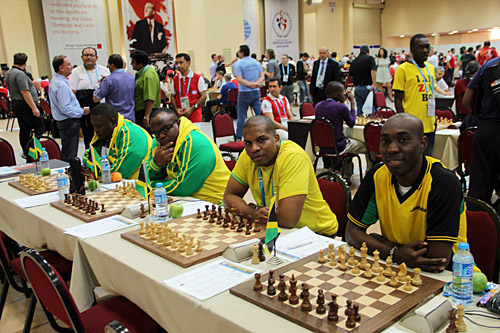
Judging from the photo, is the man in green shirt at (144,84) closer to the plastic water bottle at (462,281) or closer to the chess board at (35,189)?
the chess board at (35,189)

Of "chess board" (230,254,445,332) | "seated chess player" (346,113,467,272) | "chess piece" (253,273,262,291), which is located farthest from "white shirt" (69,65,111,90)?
"chess piece" (253,273,262,291)

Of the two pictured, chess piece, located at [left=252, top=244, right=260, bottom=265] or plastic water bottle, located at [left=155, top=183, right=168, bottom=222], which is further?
plastic water bottle, located at [left=155, top=183, right=168, bottom=222]

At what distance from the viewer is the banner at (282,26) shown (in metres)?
18.5

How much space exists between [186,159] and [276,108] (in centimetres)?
326

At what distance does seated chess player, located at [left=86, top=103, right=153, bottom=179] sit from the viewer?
3.44m

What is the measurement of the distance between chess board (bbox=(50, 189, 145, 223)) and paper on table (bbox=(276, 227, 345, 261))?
106 centimetres

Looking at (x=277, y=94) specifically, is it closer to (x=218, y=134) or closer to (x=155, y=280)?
(x=218, y=134)

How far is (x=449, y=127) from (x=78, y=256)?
14.5 ft

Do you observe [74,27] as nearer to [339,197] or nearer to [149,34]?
[149,34]

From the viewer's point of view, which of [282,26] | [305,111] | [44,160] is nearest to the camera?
[44,160]

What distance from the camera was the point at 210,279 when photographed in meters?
1.66

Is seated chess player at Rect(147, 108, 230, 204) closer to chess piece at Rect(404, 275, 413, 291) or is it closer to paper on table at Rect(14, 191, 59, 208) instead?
paper on table at Rect(14, 191, 59, 208)

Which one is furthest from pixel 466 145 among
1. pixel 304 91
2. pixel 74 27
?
pixel 74 27

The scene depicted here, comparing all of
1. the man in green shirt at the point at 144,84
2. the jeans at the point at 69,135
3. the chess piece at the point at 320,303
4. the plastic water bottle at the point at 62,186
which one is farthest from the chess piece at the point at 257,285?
the jeans at the point at 69,135
